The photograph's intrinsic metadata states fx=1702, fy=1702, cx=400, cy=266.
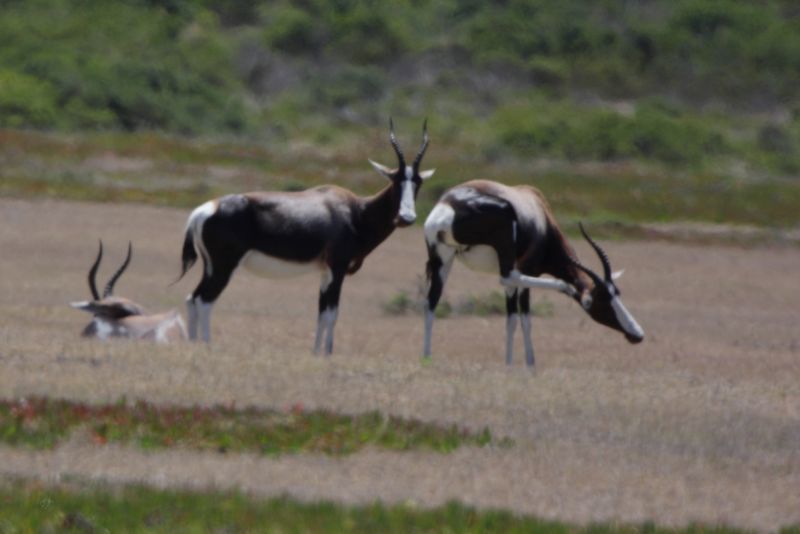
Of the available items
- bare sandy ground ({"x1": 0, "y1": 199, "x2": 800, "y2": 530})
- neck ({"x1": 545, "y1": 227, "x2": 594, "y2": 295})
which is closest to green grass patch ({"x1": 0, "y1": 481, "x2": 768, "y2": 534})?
bare sandy ground ({"x1": 0, "y1": 199, "x2": 800, "y2": 530})

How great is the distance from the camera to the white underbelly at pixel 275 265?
16.9 meters

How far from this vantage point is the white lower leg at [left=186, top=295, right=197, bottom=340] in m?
16.8

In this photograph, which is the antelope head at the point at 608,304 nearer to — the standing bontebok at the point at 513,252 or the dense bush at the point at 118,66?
the standing bontebok at the point at 513,252

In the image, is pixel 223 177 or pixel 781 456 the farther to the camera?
pixel 223 177

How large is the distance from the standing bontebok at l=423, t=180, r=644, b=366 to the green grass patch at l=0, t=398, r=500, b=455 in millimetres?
5022

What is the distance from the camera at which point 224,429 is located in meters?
11.5

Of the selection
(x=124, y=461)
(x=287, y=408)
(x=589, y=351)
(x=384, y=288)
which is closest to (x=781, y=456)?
(x=287, y=408)

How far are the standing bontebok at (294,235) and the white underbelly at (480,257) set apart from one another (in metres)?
0.69

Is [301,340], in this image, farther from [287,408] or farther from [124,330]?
[287,408]

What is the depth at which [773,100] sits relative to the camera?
67688 millimetres

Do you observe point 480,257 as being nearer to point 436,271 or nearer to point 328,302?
point 436,271

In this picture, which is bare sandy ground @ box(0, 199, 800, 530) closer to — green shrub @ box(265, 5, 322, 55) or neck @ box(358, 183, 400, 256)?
neck @ box(358, 183, 400, 256)

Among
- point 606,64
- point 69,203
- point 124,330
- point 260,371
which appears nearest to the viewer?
point 260,371

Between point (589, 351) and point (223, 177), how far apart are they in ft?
70.2
